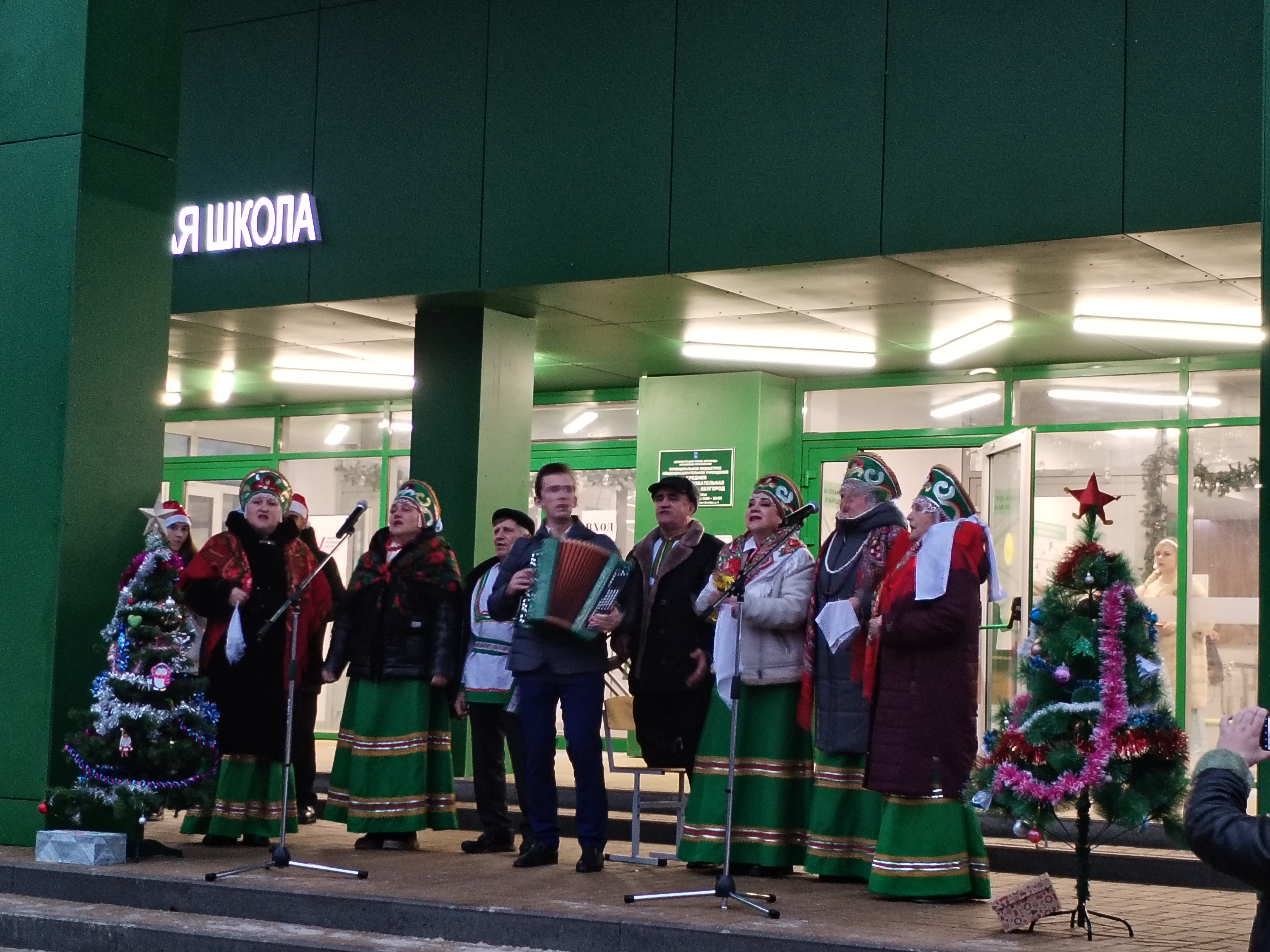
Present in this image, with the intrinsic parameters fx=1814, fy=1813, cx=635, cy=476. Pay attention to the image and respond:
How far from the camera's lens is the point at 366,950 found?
718 cm

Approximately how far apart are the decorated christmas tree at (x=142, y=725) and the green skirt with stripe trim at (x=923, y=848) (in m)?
→ 3.50

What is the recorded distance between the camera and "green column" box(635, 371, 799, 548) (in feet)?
47.7

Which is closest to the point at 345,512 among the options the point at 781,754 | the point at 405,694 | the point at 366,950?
the point at 405,694

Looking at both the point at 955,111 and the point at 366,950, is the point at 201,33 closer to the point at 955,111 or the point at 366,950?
the point at 955,111

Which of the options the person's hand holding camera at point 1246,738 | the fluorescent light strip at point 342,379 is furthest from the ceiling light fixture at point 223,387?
the person's hand holding camera at point 1246,738

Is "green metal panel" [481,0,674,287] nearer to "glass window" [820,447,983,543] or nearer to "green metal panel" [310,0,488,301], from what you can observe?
"green metal panel" [310,0,488,301]

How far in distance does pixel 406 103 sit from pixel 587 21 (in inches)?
60.2

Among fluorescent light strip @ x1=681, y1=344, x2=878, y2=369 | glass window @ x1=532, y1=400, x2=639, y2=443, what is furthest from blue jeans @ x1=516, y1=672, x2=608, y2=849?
Answer: glass window @ x1=532, y1=400, x2=639, y2=443

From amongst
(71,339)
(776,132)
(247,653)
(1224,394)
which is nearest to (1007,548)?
(1224,394)

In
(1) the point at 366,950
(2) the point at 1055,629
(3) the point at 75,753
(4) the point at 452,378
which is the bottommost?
(1) the point at 366,950

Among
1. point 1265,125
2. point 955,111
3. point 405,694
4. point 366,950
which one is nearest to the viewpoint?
point 366,950

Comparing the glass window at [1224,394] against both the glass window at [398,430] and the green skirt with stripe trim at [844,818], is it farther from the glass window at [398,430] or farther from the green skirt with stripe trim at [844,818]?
the glass window at [398,430]

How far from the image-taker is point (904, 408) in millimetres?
14328

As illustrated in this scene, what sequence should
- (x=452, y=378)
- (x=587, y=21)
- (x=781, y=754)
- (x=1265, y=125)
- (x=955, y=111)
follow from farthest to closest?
(x=452, y=378)
(x=587, y=21)
(x=955, y=111)
(x=781, y=754)
(x=1265, y=125)
